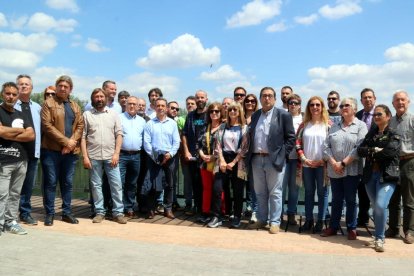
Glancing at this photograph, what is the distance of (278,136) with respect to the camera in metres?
6.02

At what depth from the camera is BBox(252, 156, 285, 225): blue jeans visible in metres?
6.06

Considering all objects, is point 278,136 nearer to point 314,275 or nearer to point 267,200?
point 267,200

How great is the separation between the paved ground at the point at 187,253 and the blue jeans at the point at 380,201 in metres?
0.29

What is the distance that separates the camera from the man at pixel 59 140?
6012 millimetres

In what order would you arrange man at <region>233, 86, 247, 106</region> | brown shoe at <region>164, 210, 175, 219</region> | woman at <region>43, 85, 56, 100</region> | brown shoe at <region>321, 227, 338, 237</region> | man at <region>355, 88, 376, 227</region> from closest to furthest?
1. brown shoe at <region>321, 227, 338, 237</region>
2. man at <region>355, 88, 376, 227</region>
3. woman at <region>43, 85, 56, 100</region>
4. brown shoe at <region>164, 210, 175, 219</region>
5. man at <region>233, 86, 247, 106</region>

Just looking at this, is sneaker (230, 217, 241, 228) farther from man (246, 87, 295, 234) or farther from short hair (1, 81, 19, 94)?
short hair (1, 81, 19, 94)

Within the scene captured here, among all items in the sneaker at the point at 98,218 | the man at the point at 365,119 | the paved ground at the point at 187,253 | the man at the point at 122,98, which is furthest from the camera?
the man at the point at 122,98

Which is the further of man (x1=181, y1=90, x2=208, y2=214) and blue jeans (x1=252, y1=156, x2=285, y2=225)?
man (x1=181, y1=90, x2=208, y2=214)

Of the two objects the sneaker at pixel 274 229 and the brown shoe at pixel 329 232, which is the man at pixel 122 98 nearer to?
the sneaker at pixel 274 229

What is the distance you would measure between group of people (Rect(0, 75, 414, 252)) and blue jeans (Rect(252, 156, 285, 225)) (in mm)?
16

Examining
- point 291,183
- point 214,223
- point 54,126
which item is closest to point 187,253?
point 214,223

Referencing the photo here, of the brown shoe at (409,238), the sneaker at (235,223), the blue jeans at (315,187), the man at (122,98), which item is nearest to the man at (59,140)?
the man at (122,98)

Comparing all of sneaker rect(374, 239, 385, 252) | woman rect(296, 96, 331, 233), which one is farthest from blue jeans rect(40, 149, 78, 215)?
sneaker rect(374, 239, 385, 252)

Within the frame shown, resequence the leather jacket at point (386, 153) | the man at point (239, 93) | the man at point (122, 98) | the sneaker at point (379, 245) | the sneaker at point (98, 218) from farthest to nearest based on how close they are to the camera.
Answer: the man at point (122, 98), the man at point (239, 93), the sneaker at point (98, 218), the leather jacket at point (386, 153), the sneaker at point (379, 245)
